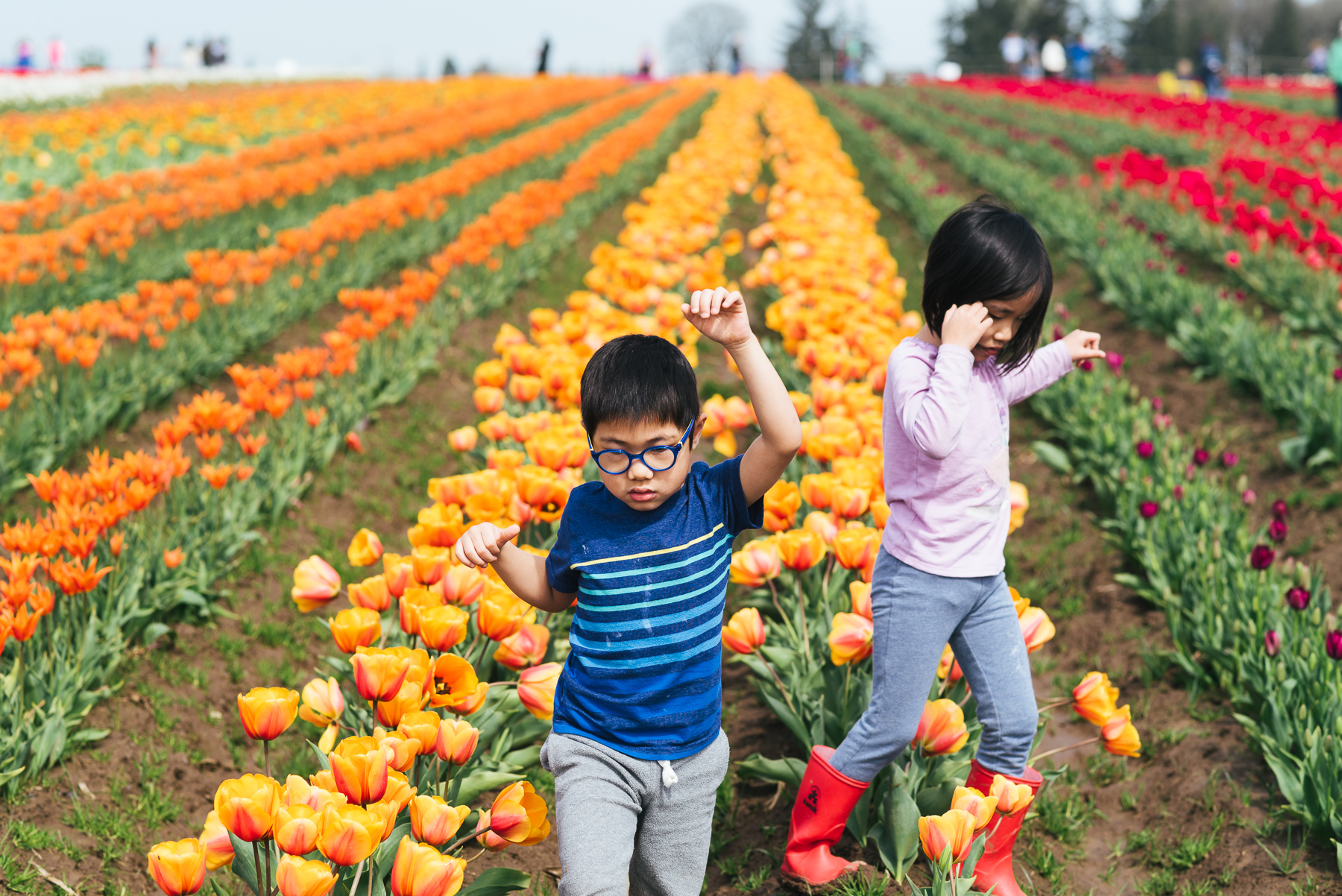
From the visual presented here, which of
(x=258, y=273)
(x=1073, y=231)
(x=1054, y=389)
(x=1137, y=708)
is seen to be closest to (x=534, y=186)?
(x=258, y=273)

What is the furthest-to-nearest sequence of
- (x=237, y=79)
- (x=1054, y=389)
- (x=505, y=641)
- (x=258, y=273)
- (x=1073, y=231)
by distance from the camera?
(x=237, y=79) → (x=1073, y=231) → (x=258, y=273) → (x=1054, y=389) → (x=505, y=641)

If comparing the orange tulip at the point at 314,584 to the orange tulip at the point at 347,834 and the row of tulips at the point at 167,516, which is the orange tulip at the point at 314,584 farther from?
the orange tulip at the point at 347,834

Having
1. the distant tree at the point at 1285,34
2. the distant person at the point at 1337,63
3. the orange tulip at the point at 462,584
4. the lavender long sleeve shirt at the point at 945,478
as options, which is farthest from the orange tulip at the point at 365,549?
the distant tree at the point at 1285,34

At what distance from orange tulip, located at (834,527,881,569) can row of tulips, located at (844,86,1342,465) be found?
314 centimetres

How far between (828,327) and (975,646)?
8.77ft

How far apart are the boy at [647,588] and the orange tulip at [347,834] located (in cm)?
38

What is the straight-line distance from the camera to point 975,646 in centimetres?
227

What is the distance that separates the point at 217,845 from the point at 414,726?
37 centimetres

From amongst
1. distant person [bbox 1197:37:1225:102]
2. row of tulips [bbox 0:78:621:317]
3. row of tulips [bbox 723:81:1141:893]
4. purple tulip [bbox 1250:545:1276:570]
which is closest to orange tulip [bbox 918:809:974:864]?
row of tulips [bbox 723:81:1141:893]

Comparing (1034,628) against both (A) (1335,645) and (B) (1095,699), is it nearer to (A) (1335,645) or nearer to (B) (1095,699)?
(B) (1095,699)

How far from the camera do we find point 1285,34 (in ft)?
180

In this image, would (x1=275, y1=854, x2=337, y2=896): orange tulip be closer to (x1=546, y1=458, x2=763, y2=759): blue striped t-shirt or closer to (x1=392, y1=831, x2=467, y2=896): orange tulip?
(x1=392, y1=831, x2=467, y2=896): orange tulip

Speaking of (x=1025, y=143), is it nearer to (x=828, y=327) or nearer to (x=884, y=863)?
(x=828, y=327)

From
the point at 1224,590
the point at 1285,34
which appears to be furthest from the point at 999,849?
the point at 1285,34
